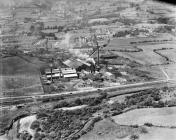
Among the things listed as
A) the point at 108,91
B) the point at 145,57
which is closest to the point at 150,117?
the point at 108,91

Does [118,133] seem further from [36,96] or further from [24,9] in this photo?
[24,9]

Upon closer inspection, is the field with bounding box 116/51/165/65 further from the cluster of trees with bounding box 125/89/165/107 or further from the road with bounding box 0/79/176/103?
the cluster of trees with bounding box 125/89/165/107

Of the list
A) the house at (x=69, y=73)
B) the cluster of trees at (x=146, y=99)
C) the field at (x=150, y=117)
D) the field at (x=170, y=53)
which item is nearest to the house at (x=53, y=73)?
the house at (x=69, y=73)

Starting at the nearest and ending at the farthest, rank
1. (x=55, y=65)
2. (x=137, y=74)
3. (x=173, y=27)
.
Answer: (x=137, y=74)
(x=55, y=65)
(x=173, y=27)

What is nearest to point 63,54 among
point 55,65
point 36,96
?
point 55,65

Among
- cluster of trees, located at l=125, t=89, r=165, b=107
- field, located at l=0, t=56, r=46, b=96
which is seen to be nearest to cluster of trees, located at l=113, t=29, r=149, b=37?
field, located at l=0, t=56, r=46, b=96

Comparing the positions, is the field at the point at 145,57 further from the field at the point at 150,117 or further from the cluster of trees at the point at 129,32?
the field at the point at 150,117
